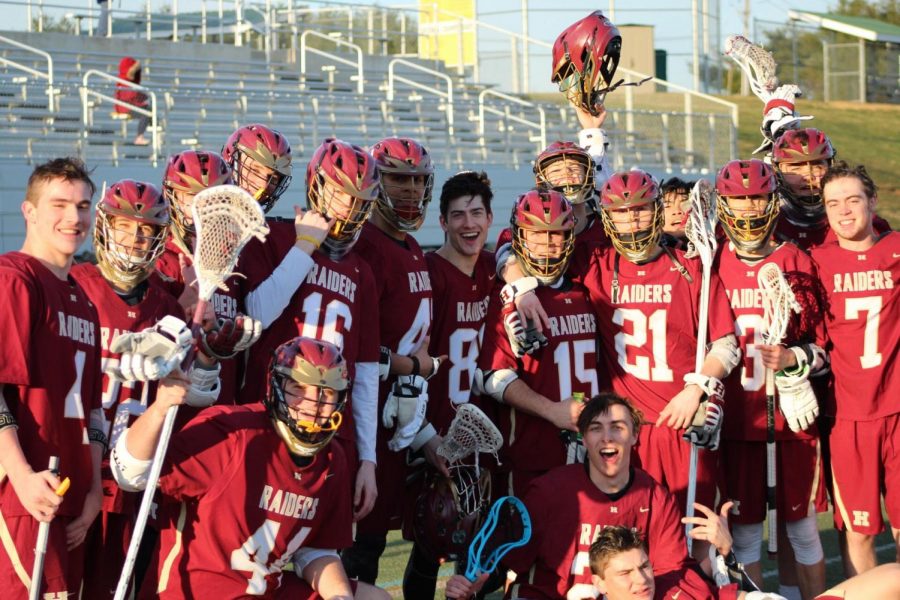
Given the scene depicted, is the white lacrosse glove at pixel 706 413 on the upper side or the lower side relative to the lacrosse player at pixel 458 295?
lower

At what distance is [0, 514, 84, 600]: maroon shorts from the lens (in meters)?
4.25

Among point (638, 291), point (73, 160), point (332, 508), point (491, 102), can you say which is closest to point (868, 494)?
point (638, 291)

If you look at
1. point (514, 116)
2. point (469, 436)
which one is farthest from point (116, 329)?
point (514, 116)

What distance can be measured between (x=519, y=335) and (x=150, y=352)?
215cm

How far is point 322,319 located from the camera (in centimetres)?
534

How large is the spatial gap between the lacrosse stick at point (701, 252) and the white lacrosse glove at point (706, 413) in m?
0.05

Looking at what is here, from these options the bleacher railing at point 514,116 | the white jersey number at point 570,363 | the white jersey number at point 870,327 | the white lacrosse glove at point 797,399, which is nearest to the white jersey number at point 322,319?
the white jersey number at point 570,363

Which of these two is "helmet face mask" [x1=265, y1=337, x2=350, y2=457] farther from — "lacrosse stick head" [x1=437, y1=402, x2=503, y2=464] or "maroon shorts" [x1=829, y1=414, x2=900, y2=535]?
"maroon shorts" [x1=829, y1=414, x2=900, y2=535]

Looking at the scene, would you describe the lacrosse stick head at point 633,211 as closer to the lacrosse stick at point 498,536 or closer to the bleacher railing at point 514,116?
the lacrosse stick at point 498,536

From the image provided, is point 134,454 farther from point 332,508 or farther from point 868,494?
point 868,494

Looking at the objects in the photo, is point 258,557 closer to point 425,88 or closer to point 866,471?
point 866,471

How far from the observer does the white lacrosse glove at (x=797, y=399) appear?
19.7ft

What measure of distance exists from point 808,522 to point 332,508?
8.61 feet

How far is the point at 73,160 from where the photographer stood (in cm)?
459
